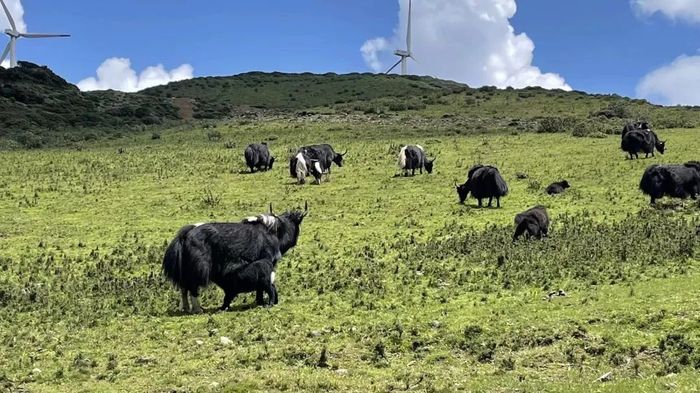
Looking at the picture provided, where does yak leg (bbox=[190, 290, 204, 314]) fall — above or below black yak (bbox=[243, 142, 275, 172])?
below

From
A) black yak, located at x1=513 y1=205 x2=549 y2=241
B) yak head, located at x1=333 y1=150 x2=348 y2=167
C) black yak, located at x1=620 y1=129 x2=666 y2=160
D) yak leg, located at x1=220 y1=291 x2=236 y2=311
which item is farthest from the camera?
yak head, located at x1=333 y1=150 x2=348 y2=167

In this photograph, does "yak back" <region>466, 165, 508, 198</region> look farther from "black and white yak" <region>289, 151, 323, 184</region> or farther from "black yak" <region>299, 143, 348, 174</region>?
"black yak" <region>299, 143, 348, 174</region>

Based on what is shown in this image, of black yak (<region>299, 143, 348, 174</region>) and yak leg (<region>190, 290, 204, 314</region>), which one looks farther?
black yak (<region>299, 143, 348, 174</region>)

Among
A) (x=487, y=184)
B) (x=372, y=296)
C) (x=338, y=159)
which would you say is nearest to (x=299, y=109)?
(x=338, y=159)

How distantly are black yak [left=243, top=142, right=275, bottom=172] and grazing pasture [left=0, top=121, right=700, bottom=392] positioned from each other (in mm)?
4923

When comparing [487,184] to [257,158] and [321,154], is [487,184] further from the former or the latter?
[257,158]

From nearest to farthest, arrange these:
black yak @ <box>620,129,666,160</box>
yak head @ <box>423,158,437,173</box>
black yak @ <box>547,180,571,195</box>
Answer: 1. black yak @ <box>547,180,571,195</box>
2. yak head @ <box>423,158,437,173</box>
3. black yak @ <box>620,129,666,160</box>

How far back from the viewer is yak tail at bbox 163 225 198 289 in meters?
13.3

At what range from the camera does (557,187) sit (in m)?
27.0

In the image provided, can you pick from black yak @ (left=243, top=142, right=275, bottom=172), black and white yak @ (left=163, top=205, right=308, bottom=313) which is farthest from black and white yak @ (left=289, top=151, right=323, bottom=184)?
black and white yak @ (left=163, top=205, right=308, bottom=313)

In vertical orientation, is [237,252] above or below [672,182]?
below

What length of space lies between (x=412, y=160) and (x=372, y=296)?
1974 centimetres

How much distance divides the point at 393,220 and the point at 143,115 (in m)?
52.0

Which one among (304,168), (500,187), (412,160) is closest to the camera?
(500,187)
